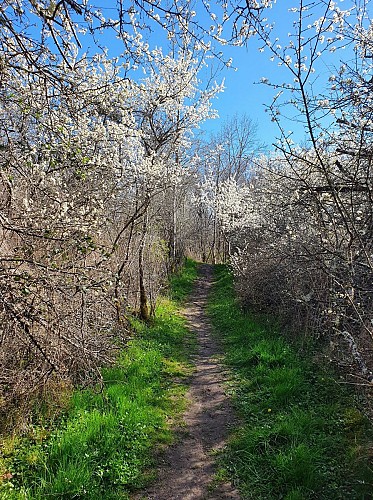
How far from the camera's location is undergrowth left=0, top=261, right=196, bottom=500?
3.31 metres

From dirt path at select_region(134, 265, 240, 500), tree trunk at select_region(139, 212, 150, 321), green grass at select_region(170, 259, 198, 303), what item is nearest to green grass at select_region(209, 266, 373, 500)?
dirt path at select_region(134, 265, 240, 500)

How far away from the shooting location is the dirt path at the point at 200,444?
346 centimetres

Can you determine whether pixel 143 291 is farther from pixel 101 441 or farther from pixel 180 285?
pixel 180 285

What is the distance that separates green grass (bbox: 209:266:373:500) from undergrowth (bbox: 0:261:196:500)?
941 mm

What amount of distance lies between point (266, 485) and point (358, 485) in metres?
0.83

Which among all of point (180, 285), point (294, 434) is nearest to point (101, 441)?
point (294, 434)

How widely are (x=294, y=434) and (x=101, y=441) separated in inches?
84.1

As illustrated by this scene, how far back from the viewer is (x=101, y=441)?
3918 millimetres

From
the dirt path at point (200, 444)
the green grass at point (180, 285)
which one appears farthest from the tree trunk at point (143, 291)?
the green grass at point (180, 285)

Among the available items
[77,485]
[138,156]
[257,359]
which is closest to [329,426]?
[257,359]

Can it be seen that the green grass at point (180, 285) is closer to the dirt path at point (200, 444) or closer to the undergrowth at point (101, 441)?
the dirt path at point (200, 444)

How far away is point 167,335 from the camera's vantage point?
839 cm

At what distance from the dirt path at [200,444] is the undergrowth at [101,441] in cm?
18

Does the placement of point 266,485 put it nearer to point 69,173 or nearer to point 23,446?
point 23,446
